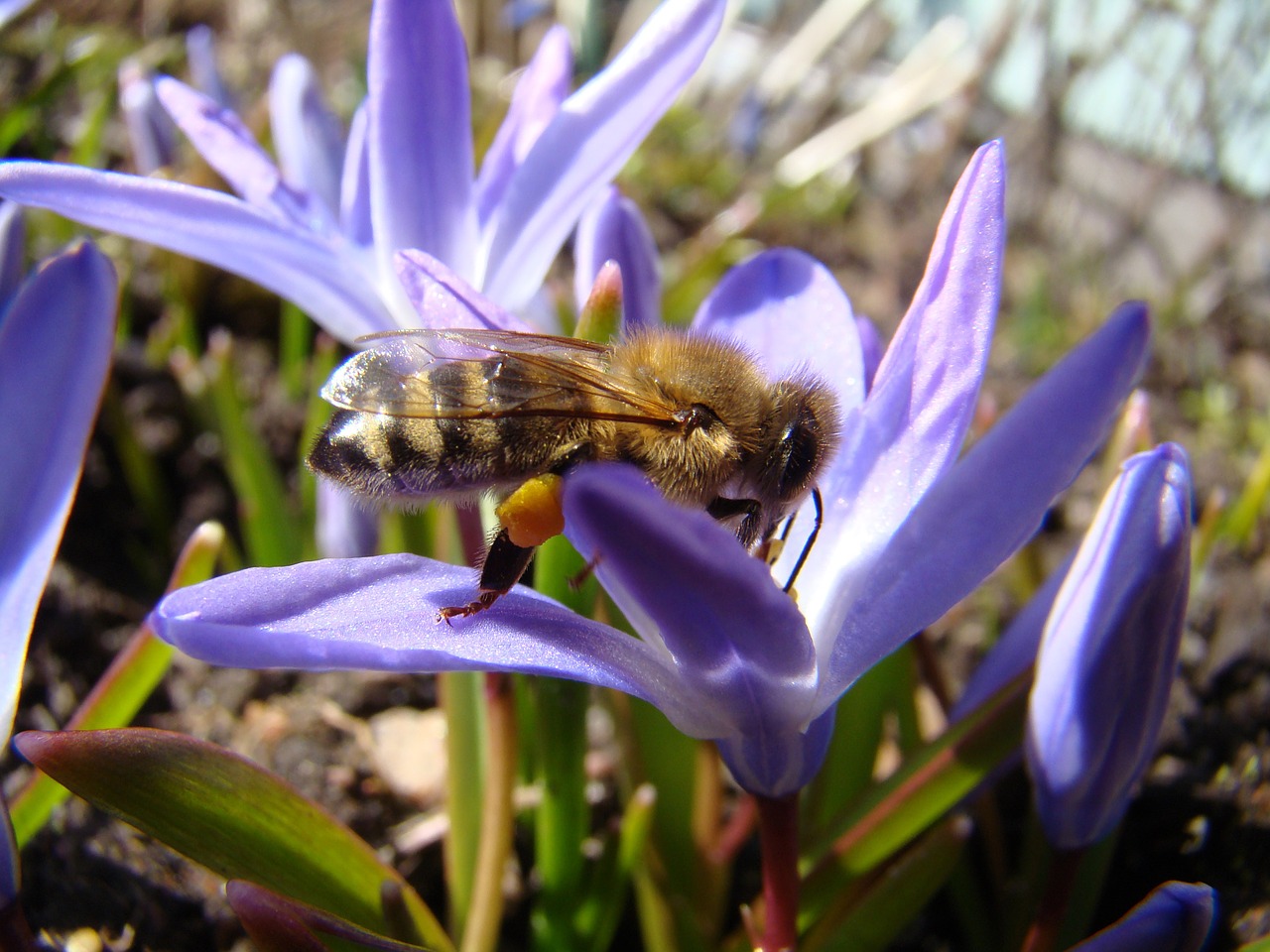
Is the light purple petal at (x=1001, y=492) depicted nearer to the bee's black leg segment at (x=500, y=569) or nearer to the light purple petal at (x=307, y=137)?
the bee's black leg segment at (x=500, y=569)

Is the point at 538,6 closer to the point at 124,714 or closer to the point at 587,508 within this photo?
the point at 124,714

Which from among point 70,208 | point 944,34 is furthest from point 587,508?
point 944,34

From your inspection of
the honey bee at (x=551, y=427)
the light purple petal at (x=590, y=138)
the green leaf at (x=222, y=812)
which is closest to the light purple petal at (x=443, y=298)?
the honey bee at (x=551, y=427)

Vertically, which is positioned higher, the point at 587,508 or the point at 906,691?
the point at 587,508

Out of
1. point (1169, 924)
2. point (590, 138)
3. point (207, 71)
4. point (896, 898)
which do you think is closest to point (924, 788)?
point (896, 898)

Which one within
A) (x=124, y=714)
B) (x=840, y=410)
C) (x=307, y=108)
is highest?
(x=307, y=108)
